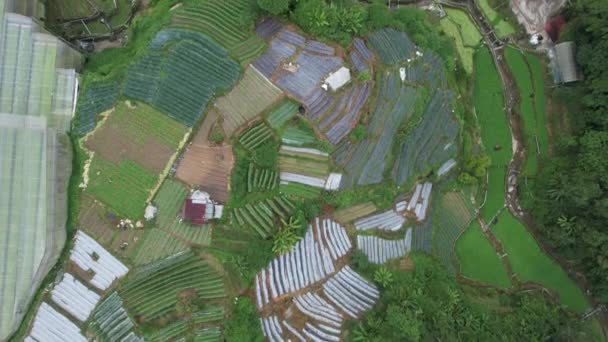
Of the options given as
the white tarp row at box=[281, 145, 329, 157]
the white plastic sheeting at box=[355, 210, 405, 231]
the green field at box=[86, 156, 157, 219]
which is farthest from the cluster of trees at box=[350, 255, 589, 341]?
the green field at box=[86, 156, 157, 219]

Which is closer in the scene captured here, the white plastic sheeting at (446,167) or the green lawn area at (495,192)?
the white plastic sheeting at (446,167)

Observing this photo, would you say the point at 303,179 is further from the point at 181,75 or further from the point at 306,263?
the point at 181,75

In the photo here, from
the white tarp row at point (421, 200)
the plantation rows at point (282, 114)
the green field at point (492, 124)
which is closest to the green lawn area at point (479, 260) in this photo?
the green field at point (492, 124)

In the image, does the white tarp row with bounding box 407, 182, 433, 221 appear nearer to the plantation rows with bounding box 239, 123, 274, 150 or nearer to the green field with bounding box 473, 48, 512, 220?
the green field with bounding box 473, 48, 512, 220

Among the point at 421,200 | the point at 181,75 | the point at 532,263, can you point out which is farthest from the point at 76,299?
the point at 532,263

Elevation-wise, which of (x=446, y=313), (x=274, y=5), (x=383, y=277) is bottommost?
(x=446, y=313)

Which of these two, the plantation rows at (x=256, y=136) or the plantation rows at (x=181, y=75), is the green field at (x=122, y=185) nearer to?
the plantation rows at (x=181, y=75)
